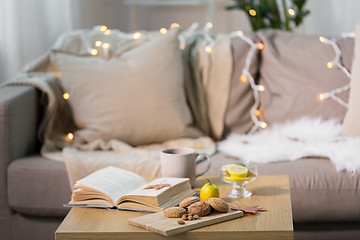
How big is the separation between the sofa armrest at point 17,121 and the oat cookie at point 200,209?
100 cm

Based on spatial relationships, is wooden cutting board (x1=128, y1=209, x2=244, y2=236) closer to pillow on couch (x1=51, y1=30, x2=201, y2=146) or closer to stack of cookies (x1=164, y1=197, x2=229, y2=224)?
stack of cookies (x1=164, y1=197, x2=229, y2=224)

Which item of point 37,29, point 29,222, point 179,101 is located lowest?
point 29,222

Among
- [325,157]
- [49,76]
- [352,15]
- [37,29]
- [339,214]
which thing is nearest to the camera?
[339,214]

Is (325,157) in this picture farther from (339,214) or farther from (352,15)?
(352,15)

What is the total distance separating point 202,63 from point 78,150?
65 centimetres

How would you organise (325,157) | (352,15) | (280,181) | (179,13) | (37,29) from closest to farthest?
(280,181)
(325,157)
(37,29)
(352,15)
(179,13)

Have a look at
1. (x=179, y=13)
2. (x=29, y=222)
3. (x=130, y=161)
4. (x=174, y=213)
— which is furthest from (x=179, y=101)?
(x=179, y=13)

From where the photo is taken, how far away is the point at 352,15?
2.96 meters

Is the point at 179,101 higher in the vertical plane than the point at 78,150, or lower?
higher

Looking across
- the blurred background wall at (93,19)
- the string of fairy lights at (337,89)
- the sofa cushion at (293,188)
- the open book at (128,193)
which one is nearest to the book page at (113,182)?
the open book at (128,193)

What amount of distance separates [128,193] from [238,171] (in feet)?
0.89

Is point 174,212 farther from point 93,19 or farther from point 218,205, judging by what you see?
point 93,19

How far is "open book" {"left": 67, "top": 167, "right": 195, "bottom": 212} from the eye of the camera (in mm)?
1221

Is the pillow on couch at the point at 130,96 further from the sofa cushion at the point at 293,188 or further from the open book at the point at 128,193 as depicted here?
the open book at the point at 128,193
